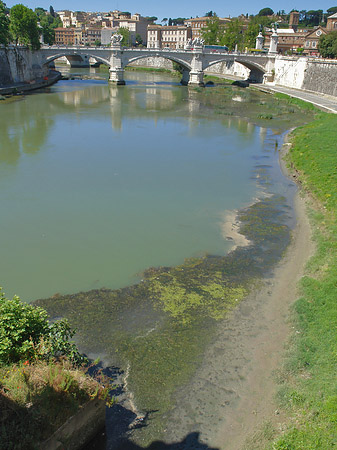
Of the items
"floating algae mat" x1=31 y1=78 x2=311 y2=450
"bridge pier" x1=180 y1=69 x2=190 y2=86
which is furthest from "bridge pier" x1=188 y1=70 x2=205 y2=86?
"floating algae mat" x1=31 y1=78 x2=311 y2=450

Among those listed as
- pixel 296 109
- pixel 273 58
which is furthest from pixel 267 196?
pixel 273 58

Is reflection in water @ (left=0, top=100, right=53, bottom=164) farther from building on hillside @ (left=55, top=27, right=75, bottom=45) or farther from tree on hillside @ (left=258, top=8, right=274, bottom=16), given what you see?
tree on hillside @ (left=258, top=8, right=274, bottom=16)

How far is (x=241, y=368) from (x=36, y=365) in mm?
2935

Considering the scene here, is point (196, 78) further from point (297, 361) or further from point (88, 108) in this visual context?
point (297, 361)

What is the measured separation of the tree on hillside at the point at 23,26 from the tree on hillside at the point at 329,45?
98.5ft

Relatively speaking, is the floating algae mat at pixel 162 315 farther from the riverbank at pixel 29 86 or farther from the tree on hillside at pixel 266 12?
the tree on hillside at pixel 266 12

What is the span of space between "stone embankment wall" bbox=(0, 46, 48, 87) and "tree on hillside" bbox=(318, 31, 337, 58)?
3012cm

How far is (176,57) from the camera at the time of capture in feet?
146

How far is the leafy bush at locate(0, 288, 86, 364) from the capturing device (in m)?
4.47

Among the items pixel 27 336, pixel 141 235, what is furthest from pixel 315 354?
pixel 141 235

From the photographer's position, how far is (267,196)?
13.0 m

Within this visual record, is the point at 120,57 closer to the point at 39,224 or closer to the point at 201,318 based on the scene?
the point at 39,224

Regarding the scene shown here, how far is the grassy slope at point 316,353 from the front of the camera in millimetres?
4398

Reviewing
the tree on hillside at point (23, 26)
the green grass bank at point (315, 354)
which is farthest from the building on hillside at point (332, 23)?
the green grass bank at point (315, 354)
